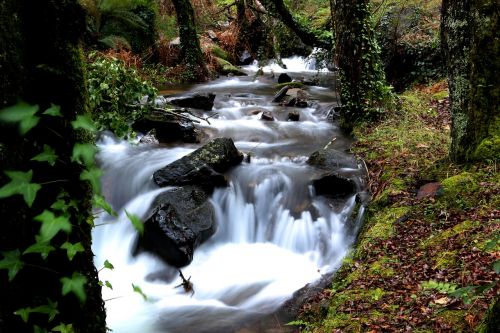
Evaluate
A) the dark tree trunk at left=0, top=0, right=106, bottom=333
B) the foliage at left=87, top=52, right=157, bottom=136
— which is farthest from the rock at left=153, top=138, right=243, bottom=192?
the dark tree trunk at left=0, top=0, right=106, bottom=333

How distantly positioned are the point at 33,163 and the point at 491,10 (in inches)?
180

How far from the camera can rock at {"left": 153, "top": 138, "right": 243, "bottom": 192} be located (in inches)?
274

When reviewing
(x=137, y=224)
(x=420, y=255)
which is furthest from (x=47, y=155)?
(x=420, y=255)

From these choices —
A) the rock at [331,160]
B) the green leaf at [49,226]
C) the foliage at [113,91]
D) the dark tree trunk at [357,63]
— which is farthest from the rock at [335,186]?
the green leaf at [49,226]

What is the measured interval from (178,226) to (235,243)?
98cm

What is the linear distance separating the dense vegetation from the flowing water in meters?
0.74

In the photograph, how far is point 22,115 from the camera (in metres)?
1.43

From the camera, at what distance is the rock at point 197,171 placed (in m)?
6.97

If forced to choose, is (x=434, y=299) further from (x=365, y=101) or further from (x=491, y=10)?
(x=365, y=101)

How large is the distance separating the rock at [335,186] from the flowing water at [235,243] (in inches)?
5.8

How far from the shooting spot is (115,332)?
4895 millimetres

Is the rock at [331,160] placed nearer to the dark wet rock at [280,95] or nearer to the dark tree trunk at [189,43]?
the dark wet rock at [280,95]

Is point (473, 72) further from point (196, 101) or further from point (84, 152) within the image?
point (196, 101)

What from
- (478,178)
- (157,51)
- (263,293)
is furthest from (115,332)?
(157,51)
